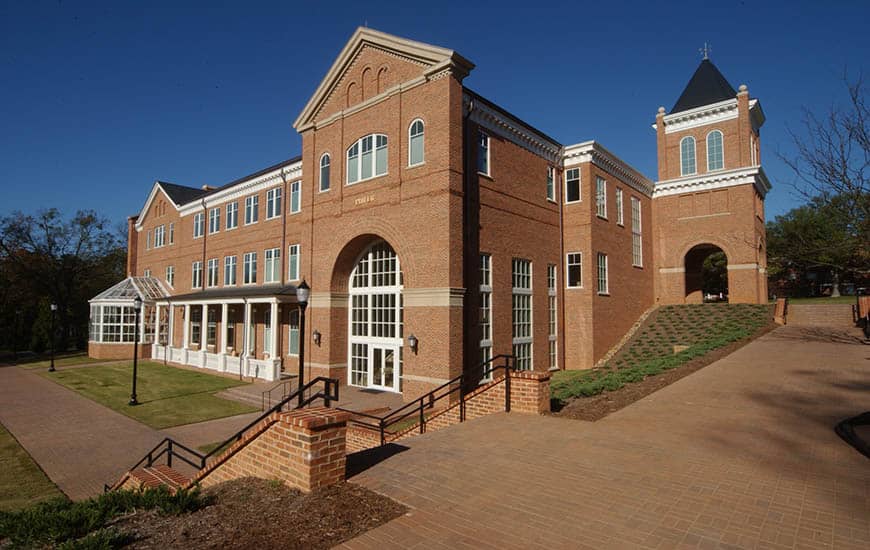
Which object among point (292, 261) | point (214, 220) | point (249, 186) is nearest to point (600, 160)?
point (292, 261)

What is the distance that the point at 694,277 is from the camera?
31984mm

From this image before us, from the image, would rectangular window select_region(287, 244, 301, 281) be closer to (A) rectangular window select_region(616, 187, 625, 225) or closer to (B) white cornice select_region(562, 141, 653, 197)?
(B) white cornice select_region(562, 141, 653, 197)

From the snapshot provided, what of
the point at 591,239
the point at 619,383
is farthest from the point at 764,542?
the point at 591,239

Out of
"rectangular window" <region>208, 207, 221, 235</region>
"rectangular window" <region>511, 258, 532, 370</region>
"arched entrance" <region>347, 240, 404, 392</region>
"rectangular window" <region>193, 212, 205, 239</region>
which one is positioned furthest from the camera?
"rectangular window" <region>193, 212, 205, 239</region>

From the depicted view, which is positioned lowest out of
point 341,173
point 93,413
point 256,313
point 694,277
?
point 93,413

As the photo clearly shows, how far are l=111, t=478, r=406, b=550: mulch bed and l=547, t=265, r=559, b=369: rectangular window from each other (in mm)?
16378

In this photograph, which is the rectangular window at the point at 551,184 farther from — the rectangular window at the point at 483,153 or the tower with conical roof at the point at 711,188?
the tower with conical roof at the point at 711,188

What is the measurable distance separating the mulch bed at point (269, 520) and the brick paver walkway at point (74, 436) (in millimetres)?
6778

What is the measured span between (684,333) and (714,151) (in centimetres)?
1195

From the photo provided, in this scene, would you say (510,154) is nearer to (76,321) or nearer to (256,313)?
(256,313)

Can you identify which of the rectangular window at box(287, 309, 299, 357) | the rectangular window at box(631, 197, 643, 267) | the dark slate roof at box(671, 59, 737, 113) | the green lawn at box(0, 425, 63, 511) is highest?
the dark slate roof at box(671, 59, 737, 113)

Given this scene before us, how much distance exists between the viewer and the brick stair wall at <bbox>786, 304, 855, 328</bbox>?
25047 mm

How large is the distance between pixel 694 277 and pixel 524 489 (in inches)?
1197

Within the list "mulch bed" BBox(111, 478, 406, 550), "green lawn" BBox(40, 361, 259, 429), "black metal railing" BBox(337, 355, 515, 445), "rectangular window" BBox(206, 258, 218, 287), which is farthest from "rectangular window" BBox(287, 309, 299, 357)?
"mulch bed" BBox(111, 478, 406, 550)
